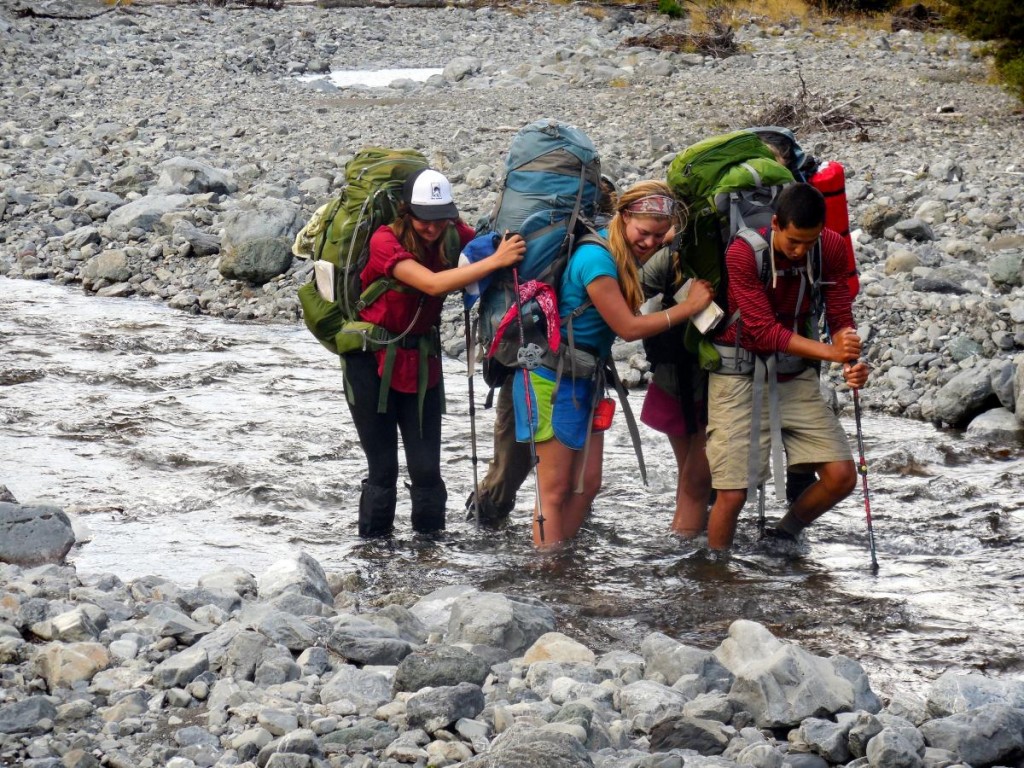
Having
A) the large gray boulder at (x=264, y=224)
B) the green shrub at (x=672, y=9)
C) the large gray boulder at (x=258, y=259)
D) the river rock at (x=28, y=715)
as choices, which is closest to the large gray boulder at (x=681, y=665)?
the river rock at (x=28, y=715)

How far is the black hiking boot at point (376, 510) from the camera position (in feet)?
22.6

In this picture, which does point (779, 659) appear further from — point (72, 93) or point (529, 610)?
point (72, 93)

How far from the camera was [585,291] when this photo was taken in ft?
19.5

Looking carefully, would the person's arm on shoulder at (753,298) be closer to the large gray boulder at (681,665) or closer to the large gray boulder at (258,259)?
the large gray boulder at (681,665)

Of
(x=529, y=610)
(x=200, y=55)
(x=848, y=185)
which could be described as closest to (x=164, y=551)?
(x=529, y=610)

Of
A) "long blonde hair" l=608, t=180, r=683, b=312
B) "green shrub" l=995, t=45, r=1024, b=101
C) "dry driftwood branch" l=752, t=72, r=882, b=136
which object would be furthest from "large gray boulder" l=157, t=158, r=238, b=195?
"long blonde hair" l=608, t=180, r=683, b=312

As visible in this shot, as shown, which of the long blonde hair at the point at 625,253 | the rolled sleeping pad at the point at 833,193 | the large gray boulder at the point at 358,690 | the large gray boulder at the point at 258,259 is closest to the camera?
the large gray boulder at the point at 358,690

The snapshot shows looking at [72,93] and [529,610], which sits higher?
[72,93]

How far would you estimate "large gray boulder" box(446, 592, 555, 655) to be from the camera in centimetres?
527

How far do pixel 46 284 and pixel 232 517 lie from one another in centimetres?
789

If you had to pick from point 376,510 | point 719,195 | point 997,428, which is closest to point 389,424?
point 376,510

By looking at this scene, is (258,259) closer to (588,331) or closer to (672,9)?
(588,331)

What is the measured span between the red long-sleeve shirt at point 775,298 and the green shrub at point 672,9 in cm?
2886

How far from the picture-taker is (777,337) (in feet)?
18.9
